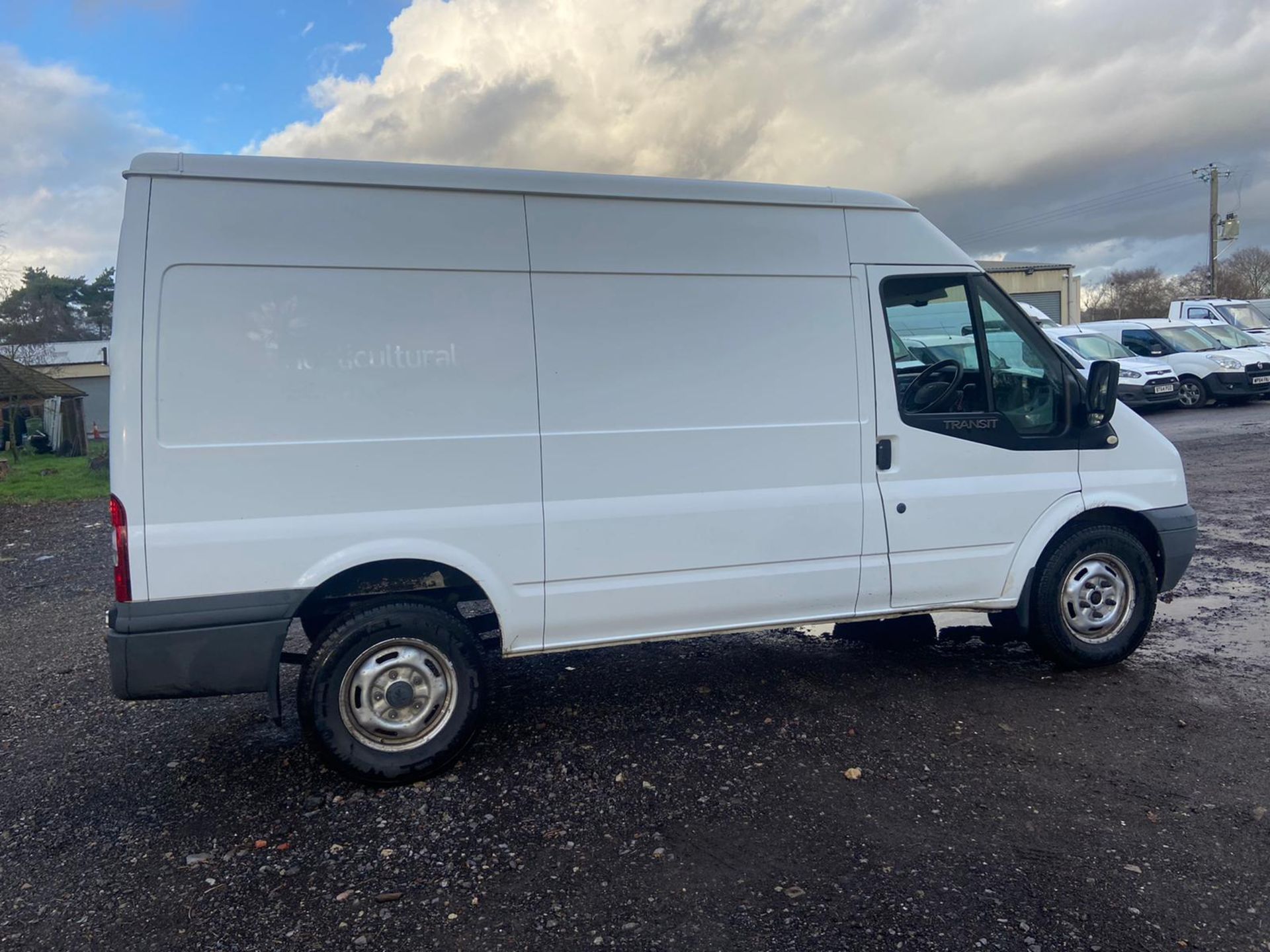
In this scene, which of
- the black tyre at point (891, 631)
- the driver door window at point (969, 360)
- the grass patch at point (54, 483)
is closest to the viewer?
the driver door window at point (969, 360)

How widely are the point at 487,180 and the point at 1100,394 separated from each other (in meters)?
3.29

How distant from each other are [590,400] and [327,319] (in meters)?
1.16

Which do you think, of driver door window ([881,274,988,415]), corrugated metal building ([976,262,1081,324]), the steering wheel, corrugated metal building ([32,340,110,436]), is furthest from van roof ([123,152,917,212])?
corrugated metal building ([976,262,1081,324])

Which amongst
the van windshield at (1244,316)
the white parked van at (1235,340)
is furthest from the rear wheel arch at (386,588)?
the van windshield at (1244,316)

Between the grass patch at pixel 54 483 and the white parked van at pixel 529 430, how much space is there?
10496 mm

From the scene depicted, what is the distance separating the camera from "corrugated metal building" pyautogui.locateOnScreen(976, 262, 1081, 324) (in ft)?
140

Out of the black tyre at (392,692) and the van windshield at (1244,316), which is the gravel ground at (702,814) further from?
the van windshield at (1244,316)

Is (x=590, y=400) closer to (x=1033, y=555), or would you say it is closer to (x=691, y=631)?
(x=691, y=631)

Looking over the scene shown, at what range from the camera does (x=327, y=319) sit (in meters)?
3.85

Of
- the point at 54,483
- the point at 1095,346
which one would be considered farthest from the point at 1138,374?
the point at 54,483

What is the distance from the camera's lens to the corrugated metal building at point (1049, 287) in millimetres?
42656

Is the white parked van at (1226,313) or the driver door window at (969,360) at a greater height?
the white parked van at (1226,313)

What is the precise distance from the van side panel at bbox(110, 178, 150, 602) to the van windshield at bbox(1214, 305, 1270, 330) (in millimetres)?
28577

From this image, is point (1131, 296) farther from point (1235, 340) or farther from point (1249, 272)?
point (1235, 340)
